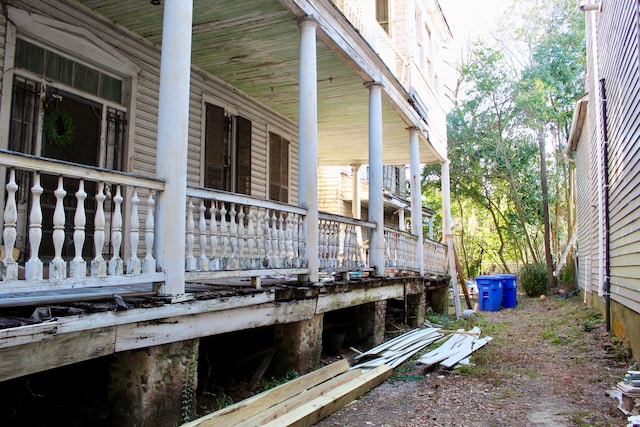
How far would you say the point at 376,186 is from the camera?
28.2 feet

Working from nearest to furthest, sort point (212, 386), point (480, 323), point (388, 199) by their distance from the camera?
point (212, 386)
point (480, 323)
point (388, 199)

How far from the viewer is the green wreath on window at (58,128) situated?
5.78 m

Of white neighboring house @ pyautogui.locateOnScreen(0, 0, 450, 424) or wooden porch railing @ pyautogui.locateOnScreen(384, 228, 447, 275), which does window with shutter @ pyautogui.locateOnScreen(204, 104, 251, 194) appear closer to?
white neighboring house @ pyautogui.locateOnScreen(0, 0, 450, 424)

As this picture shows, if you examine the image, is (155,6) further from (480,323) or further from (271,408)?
(480,323)

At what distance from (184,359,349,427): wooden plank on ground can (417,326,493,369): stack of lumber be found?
1.83m

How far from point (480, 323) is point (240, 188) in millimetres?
6389

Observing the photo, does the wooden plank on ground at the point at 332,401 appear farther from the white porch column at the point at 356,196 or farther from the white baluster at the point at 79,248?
the white porch column at the point at 356,196

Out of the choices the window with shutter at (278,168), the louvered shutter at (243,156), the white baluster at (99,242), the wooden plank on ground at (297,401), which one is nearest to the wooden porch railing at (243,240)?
the white baluster at (99,242)

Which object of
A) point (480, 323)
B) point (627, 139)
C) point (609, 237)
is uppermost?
point (627, 139)

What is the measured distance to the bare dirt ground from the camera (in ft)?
15.5

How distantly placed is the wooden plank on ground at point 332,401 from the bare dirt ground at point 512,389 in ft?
0.27

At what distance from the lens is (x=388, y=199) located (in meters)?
18.9

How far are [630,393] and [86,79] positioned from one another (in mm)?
6970

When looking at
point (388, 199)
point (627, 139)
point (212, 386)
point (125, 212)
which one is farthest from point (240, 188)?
point (388, 199)
